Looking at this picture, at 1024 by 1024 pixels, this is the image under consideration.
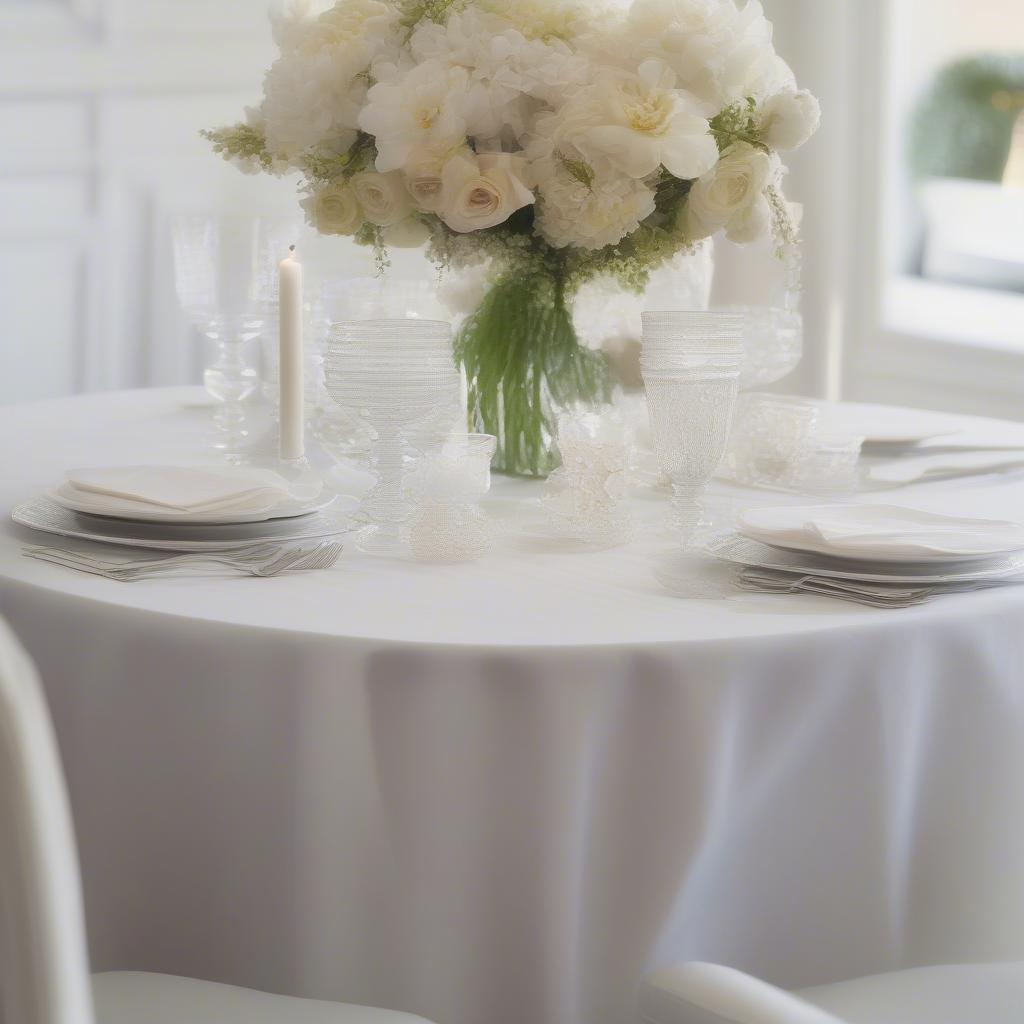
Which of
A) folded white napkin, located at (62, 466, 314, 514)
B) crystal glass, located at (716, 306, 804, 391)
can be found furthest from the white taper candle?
crystal glass, located at (716, 306, 804, 391)

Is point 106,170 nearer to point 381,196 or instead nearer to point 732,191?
point 381,196

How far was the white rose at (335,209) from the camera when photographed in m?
1.82

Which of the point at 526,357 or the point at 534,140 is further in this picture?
the point at 526,357

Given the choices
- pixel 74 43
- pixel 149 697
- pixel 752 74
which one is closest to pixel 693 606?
pixel 149 697

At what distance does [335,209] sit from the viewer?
183 cm

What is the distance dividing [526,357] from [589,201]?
0.25 meters

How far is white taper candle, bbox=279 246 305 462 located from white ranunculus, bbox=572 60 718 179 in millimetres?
372

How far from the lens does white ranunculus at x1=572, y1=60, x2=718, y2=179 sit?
1687 mm

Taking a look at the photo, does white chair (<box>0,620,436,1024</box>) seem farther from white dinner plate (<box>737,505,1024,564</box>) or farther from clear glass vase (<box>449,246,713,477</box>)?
clear glass vase (<box>449,246,713,477</box>)

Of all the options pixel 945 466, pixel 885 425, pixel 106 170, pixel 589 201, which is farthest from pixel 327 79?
pixel 106 170

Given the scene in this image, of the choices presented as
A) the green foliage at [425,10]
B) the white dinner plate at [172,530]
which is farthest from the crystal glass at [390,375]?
the green foliage at [425,10]

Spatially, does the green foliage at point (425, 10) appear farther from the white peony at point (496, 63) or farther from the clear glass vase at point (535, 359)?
the clear glass vase at point (535, 359)

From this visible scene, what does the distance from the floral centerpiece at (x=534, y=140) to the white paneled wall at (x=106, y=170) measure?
99.7 inches

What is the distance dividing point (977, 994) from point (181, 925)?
0.73 metres
